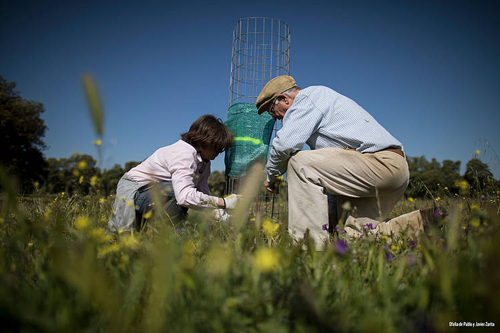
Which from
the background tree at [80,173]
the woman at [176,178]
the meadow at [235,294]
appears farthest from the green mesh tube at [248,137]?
the meadow at [235,294]

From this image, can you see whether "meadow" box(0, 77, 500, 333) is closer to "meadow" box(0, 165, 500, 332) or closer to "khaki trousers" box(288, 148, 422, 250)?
"meadow" box(0, 165, 500, 332)

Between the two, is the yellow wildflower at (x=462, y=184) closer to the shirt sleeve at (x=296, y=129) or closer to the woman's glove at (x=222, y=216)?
the shirt sleeve at (x=296, y=129)

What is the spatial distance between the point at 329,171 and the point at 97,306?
179cm

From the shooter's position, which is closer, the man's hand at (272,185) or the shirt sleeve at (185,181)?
the shirt sleeve at (185,181)

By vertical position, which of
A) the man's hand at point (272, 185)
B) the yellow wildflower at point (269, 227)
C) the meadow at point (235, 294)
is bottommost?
the meadow at point (235, 294)

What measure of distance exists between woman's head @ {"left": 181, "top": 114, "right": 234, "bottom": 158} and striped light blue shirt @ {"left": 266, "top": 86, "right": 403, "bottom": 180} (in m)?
0.67

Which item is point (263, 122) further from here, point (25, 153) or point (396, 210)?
point (25, 153)

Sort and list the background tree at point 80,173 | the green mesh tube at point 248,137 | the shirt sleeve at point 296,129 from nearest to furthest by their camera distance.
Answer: the background tree at point 80,173, the shirt sleeve at point 296,129, the green mesh tube at point 248,137

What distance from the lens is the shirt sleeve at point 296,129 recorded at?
233 cm

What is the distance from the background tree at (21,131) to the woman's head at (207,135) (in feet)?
55.6

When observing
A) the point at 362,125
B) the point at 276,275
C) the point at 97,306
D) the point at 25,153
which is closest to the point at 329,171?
the point at 362,125

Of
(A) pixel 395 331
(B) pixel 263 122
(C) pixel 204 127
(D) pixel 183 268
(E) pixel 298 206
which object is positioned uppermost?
(B) pixel 263 122

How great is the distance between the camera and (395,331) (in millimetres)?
822

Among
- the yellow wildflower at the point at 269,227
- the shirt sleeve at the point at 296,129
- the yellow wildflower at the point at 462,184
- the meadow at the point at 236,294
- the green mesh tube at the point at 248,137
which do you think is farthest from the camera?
the green mesh tube at the point at 248,137
